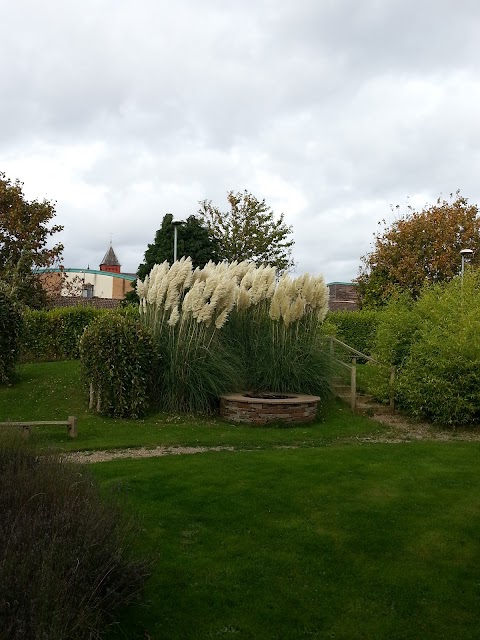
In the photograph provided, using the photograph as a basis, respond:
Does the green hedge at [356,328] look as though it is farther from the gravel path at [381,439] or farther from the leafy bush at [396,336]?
the gravel path at [381,439]

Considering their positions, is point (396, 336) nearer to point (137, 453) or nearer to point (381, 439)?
point (381, 439)

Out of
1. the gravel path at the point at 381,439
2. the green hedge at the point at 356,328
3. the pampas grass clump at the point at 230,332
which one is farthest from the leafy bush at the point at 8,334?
the green hedge at the point at 356,328

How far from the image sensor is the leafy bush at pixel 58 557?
2.84 m

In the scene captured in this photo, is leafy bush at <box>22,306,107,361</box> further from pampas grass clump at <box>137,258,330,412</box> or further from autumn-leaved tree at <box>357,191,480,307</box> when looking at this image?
autumn-leaved tree at <box>357,191,480,307</box>

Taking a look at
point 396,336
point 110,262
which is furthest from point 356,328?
point 110,262

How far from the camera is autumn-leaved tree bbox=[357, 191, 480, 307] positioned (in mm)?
27469

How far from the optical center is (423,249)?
28.0 m

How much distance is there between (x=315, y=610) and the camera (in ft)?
12.7

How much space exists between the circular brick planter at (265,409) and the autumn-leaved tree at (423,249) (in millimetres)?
17105

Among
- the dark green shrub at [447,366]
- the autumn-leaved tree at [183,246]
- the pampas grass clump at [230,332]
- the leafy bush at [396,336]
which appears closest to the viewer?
the dark green shrub at [447,366]

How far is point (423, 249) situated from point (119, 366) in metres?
20.6

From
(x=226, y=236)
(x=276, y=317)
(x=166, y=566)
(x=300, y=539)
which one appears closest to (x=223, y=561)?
(x=166, y=566)

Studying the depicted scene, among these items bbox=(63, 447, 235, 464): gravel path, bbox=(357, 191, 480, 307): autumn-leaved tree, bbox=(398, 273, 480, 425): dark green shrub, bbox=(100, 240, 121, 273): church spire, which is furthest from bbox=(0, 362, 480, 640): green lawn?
bbox=(100, 240, 121, 273): church spire

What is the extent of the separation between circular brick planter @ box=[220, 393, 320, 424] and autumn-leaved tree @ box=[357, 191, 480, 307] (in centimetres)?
1711
